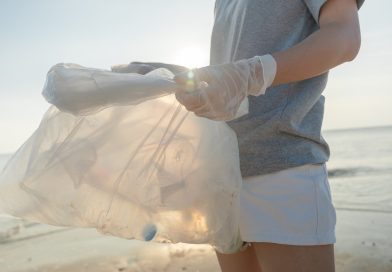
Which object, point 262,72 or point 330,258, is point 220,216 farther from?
point 262,72

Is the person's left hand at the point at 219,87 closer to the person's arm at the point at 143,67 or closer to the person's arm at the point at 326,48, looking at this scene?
the person's arm at the point at 326,48

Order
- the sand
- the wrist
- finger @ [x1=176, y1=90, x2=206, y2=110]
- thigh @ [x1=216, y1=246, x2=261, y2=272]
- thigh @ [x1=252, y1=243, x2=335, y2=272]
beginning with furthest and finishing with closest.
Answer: the sand
thigh @ [x1=216, y1=246, x2=261, y2=272]
thigh @ [x1=252, y1=243, x2=335, y2=272]
the wrist
finger @ [x1=176, y1=90, x2=206, y2=110]

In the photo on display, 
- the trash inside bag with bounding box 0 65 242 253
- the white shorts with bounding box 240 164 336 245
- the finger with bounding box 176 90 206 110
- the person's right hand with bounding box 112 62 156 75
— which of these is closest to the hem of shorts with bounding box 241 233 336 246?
the white shorts with bounding box 240 164 336 245

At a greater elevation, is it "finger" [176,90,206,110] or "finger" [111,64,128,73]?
"finger" [111,64,128,73]

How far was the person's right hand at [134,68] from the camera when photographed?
1.53 metres

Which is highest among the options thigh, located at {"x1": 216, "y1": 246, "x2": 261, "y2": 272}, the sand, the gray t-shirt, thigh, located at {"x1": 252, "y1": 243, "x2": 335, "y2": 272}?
the gray t-shirt

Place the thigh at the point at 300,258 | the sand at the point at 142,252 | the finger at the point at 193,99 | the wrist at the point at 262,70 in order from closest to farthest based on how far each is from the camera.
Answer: the finger at the point at 193,99
the wrist at the point at 262,70
the thigh at the point at 300,258
the sand at the point at 142,252

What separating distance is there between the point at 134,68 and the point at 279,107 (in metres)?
0.54

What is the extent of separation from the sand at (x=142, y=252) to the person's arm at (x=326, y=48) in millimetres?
3083

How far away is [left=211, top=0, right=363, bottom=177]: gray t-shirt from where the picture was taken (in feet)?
4.99

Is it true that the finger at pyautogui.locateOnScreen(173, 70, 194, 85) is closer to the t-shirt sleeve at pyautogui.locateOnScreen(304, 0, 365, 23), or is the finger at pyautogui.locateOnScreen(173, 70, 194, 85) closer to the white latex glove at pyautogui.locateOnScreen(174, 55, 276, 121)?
the white latex glove at pyautogui.locateOnScreen(174, 55, 276, 121)

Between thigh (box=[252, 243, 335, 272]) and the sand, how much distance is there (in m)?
2.69

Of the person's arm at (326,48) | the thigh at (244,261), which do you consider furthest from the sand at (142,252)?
the person's arm at (326,48)

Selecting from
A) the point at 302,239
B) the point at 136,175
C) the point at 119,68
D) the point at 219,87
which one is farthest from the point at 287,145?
the point at 119,68
